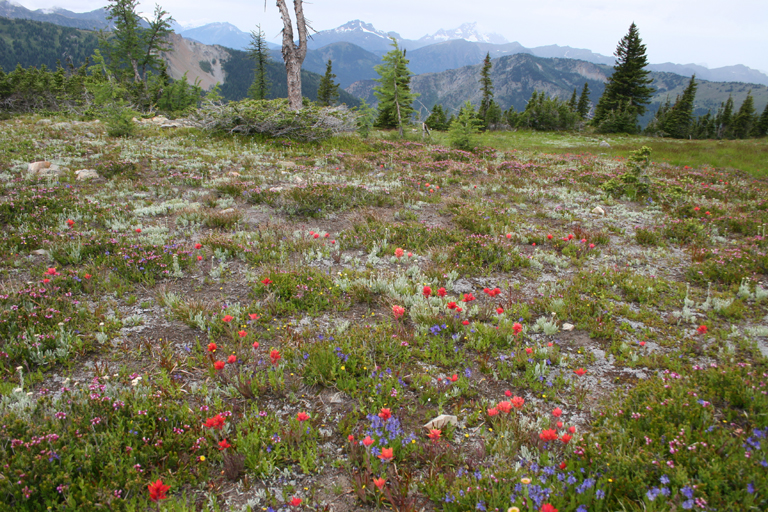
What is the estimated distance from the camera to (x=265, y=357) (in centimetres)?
405

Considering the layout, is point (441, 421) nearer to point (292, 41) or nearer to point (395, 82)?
point (292, 41)

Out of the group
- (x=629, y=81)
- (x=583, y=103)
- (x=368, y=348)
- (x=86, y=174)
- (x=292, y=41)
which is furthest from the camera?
(x=583, y=103)

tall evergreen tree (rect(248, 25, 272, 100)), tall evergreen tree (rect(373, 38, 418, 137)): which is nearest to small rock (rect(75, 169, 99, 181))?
tall evergreen tree (rect(373, 38, 418, 137))

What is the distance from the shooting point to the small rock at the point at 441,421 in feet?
10.5

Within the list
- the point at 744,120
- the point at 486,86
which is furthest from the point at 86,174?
the point at 744,120

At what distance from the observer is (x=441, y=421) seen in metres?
3.24

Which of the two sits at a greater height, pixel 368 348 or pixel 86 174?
pixel 86 174

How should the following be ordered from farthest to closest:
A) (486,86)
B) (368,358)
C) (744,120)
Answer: (744,120), (486,86), (368,358)

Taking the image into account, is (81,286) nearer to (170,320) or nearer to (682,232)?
(170,320)

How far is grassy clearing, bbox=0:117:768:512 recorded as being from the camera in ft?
8.36

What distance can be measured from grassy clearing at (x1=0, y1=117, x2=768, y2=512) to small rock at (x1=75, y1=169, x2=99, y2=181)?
4.23ft

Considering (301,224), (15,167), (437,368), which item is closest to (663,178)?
(301,224)

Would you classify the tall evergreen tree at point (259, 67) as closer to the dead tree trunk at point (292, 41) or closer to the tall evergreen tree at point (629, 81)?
the dead tree trunk at point (292, 41)

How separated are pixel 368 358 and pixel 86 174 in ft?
36.4
